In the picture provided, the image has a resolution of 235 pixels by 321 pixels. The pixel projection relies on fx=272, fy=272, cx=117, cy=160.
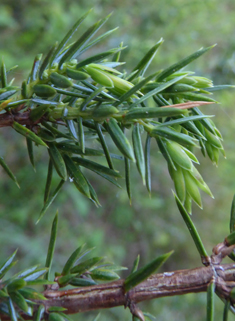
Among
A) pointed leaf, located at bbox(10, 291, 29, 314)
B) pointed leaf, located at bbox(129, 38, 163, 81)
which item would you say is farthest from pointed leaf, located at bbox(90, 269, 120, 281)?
pointed leaf, located at bbox(129, 38, 163, 81)

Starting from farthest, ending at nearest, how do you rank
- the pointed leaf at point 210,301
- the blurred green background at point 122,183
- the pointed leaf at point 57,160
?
1. the blurred green background at point 122,183
2. the pointed leaf at point 57,160
3. the pointed leaf at point 210,301

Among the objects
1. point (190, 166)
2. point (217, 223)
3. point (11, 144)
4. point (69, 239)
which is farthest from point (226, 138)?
point (190, 166)

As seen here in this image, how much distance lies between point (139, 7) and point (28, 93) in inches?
89.5

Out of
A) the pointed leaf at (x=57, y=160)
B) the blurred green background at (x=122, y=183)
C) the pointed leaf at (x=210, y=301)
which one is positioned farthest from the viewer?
the blurred green background at (x=122, y=183)

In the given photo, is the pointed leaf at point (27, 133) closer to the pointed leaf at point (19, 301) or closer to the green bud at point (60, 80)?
the green bud at point (60, 80)

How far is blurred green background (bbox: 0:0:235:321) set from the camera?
1859 millimetres

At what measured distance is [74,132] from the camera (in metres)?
0.44

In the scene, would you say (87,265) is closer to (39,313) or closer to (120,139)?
(39,313)

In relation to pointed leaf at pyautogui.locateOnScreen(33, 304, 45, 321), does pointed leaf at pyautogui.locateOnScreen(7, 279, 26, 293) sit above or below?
above

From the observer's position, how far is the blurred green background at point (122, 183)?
6.10ft

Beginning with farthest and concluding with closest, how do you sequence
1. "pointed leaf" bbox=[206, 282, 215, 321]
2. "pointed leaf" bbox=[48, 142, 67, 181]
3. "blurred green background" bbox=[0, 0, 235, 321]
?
"blurred green background" bbox=[0, 0, 235, 321]
"pointed leaf" bbox=[48, 142, 67, 181]
"pointed leaf" bbox=[206, 282, 215, 321]

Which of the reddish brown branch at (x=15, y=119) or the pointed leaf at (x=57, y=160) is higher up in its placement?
the reddish brown branch at (x=15, y=119)

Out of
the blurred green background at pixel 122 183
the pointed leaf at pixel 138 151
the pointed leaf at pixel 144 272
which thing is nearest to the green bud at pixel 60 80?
the pointed leaf at pixel 138 151

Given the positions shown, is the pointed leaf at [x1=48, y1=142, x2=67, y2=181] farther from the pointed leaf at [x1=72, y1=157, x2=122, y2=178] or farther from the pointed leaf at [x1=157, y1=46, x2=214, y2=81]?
the pointed leaf at [x1=157, y1=46, x2=214, y2=81]
